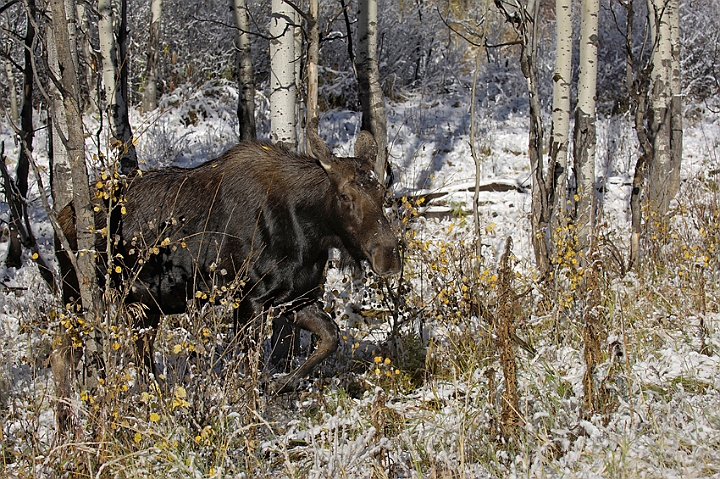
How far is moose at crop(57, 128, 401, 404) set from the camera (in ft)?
15.5

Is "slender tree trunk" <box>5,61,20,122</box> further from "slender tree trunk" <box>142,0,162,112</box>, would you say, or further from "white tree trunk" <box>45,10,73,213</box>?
"white tree trunk" <box>45,10,73,213</box>

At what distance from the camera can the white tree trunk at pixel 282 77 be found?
5.94 metres

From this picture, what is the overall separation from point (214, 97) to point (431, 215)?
23.4 feet

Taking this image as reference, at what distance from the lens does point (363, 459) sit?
3240 millimetres

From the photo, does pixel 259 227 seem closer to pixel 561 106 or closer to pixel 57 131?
pixel 57 131

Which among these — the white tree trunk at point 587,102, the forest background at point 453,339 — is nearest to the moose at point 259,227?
the forest background at point 453,339

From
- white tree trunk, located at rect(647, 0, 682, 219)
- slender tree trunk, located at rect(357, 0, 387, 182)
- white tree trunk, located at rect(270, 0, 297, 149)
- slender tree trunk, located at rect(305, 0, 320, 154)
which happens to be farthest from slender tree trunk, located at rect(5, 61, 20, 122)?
white tree trunk, located at rect(647, 0, 682, 219)

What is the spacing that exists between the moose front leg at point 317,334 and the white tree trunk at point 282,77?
6.11ft

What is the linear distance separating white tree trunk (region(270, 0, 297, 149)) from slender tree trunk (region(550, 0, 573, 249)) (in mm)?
2666

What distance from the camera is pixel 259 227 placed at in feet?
16.1

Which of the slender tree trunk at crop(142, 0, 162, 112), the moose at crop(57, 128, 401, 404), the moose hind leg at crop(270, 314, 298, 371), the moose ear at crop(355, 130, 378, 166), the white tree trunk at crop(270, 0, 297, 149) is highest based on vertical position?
the slender tree trunk at crop(142, 0, 162, 112)

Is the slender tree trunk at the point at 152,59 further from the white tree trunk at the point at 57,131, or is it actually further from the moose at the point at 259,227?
the moose at the point at 259,227

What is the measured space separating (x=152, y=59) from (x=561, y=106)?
379 inches

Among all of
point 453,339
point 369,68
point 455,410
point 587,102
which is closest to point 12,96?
point 369,68
